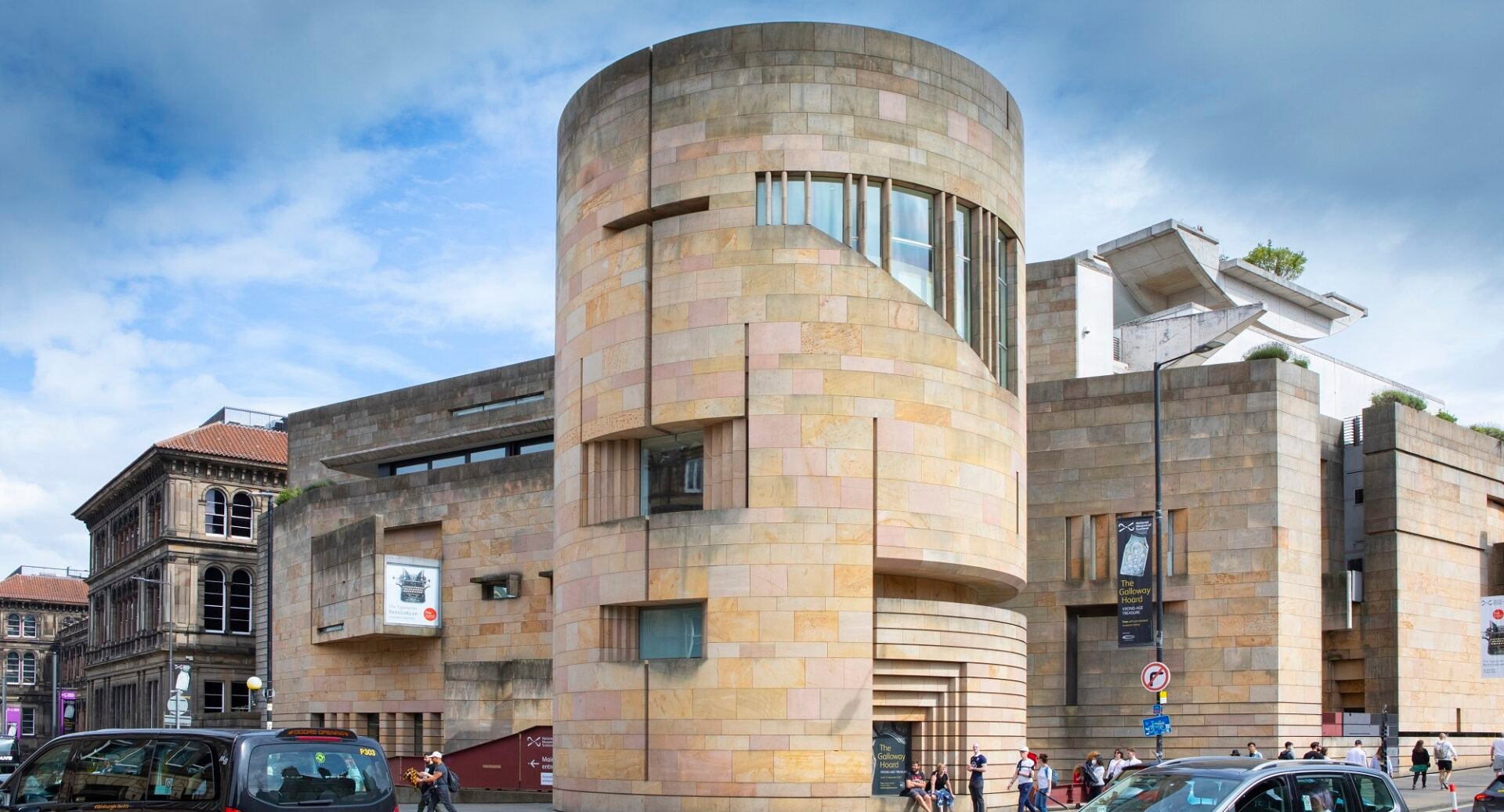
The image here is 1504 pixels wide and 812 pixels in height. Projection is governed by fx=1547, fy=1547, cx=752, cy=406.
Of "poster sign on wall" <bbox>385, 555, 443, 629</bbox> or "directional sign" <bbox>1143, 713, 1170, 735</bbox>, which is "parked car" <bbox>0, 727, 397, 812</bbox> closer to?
"directional sign" <bbox>1143, 713, 1170, 735</bbox>

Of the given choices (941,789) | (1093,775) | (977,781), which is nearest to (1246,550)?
(1093,775)

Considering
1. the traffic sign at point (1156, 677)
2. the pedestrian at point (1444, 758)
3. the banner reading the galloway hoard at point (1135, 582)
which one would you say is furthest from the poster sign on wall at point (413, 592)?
the pedestrian at point (1444, 758)

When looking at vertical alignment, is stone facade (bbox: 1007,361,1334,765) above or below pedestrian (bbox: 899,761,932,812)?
above

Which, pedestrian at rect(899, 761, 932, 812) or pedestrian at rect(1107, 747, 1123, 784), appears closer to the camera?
pedestrian at rect(899, 761, 932, 812)

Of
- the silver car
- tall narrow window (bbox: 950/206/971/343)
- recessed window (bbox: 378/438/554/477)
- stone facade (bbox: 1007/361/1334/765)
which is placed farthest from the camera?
recessed window (bbox: 378/438/554/477)

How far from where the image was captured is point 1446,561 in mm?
45875

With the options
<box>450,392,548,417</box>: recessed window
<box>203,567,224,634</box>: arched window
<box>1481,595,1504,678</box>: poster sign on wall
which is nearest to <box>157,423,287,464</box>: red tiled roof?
<box>203,567,224,634</box>: arched window

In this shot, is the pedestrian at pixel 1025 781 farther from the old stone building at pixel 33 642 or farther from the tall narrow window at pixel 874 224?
the old stone building at pixel 33 642

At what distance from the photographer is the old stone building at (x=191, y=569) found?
81812 millimetres

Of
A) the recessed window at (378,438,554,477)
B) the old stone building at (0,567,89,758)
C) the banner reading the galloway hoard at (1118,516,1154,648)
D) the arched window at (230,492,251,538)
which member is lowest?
the old stone building at (0,567,89,758)

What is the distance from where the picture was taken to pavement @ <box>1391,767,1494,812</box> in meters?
32.1

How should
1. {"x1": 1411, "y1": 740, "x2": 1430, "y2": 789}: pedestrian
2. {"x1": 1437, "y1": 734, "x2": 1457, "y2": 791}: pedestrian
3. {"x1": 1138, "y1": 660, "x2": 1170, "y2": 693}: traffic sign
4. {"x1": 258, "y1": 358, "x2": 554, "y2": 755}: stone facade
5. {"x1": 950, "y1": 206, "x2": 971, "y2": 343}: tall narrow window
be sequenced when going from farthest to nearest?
{"x1": 258, "y1": 358, "x2": 554, "y2": 755}: stone facade → {"x1": 1437, "y1": 734, "x2": 1457, "y2": 791}: pedestrian → {"x1": 1411, "y1": 740, "x2": 1430, "y2": 789}: pedestrian → {"x1": 950, "y1": 206, "x2": 971, "y2": 343}: tall narrow window → {"x1": 1138, "y1": 660, "x2": 1170, "y2": 693}: traffic sign

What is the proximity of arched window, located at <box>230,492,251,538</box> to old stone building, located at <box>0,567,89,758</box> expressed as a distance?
140 ft

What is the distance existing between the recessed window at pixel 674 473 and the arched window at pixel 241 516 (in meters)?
60.5
